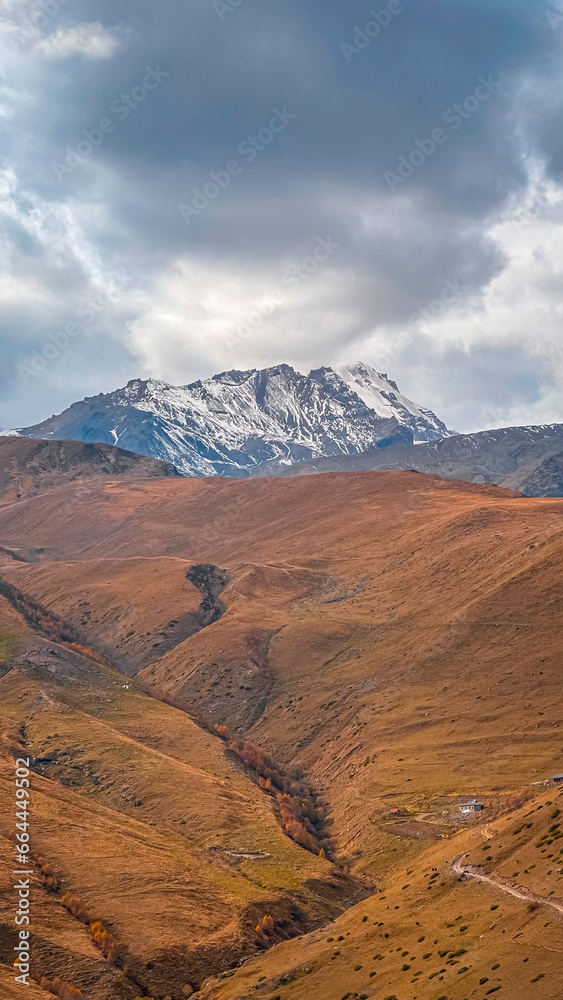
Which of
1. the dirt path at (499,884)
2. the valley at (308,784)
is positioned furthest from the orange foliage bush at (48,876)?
the dirt path at (499,884)

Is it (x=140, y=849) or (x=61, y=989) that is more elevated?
(x=140, y=849)

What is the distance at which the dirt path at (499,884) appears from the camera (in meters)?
53.7

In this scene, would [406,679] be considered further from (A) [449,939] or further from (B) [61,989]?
(A) [449,939]

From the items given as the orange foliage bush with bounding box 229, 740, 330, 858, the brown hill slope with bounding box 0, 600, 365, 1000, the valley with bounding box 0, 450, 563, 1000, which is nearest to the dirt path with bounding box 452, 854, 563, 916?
the valley with bounding box 0, 450, 563, 1000

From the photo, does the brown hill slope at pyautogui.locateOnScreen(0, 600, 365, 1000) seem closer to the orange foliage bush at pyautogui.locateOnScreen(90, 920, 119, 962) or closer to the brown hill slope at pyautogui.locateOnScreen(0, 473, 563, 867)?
the orange foliage bush at pyautogui.locateOnScreen(90, 920, 119, 962)

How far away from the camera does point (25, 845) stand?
95.1 m

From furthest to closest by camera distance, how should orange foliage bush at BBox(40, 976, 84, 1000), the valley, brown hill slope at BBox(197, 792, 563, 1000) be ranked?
orange foliage bush at BBox(40, 976, 84, 1000)
the valley
brown hill slope at BBox(197, 792, 563, 1000)

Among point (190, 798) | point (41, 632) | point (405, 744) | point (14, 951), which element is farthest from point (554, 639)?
point (41, 632)

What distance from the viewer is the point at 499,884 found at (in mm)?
61656

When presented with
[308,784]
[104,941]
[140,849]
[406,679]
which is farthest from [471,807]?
[406,679]

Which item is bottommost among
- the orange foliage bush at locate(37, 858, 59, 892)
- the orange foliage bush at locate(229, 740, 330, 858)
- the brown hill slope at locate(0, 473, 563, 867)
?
the orange foliage bush at locate(37, 858, 59, 892)

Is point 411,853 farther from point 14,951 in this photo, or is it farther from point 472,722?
point 14,951

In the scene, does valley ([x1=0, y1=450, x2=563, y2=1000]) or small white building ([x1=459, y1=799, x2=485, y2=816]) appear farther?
small white building ([x1=459, y1=799, x2=485, y2=816])

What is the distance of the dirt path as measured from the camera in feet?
176
